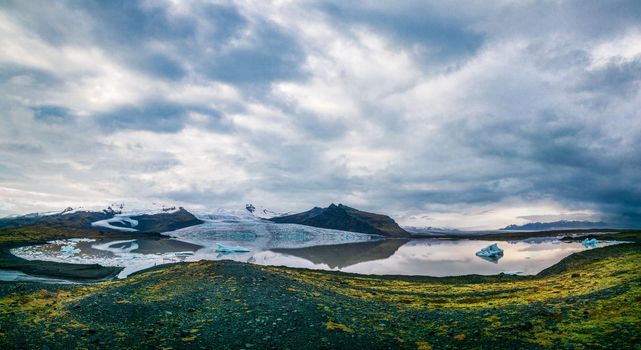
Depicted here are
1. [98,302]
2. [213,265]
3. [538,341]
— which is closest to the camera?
[538,341]

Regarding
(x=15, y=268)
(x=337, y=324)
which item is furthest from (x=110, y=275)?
(x=337, y=324)

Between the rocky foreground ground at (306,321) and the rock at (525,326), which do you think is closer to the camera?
the rocky foreground ground at (306,321)

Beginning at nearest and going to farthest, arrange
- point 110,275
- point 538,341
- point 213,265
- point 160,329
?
1. point 538,341
2. point 160,329
3. point 213,265
4. point 110,275

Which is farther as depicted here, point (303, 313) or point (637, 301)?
point (303, 313)

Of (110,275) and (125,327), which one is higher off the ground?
(125,327)

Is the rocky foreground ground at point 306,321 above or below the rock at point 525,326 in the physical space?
below

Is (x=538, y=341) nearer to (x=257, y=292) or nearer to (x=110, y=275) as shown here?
(x=257, y=292)

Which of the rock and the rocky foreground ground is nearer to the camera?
the rocky foreground ground

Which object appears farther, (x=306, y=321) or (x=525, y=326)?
(x=306, y=321)

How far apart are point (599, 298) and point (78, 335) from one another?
2111cm

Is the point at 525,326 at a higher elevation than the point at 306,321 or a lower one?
higher

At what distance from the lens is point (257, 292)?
20391mm

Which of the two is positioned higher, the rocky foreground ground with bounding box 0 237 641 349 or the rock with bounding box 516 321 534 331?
the rock with bounding box 516 321 534 331

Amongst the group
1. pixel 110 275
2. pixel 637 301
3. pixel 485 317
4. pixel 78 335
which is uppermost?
pixel 637 301
